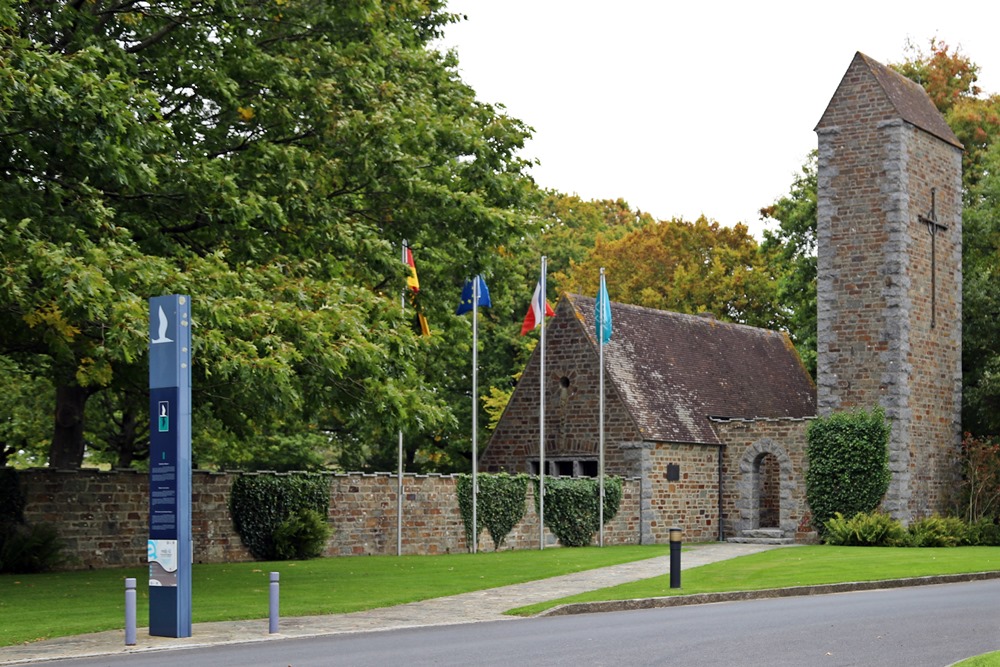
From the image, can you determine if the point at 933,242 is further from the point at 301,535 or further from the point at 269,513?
the point at 269,513

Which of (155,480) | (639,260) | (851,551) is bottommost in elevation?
(851,551)

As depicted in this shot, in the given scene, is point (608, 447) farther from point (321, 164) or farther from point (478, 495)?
point (321, 164)

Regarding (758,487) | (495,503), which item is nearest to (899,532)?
(758,487)

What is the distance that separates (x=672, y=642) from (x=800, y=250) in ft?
122

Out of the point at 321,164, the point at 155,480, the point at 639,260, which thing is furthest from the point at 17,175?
the point at 639,260

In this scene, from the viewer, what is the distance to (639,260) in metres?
61.3

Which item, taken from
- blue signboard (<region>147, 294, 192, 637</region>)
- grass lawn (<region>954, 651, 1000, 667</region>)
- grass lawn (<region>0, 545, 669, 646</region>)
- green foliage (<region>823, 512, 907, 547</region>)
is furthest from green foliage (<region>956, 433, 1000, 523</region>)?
blue signboard (<region>147, 294, 192, 637</region>)

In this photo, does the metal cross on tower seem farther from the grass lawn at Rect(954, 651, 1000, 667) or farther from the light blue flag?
the grass lawn at Rect(954, 651, 1000, 667)

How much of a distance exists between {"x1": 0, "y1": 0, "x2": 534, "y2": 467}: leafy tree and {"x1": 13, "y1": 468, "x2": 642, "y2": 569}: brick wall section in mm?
2504

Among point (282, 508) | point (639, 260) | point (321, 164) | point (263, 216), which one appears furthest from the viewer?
point (639, 260)

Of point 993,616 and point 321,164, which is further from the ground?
point 321,164

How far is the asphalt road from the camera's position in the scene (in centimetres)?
1395

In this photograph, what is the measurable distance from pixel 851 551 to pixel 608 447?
8658 mm

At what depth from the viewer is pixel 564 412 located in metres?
42.7
